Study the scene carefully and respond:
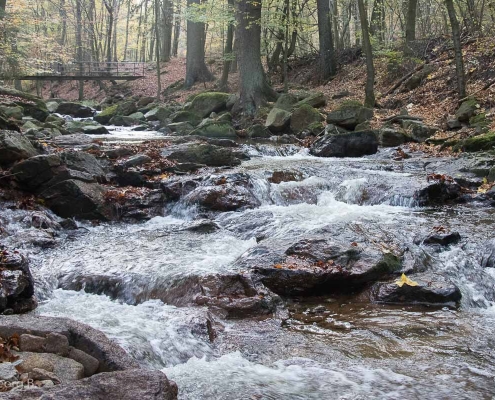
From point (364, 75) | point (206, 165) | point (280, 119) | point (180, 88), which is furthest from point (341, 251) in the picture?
point (180, 88)

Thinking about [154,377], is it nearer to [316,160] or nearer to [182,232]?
[182,232]

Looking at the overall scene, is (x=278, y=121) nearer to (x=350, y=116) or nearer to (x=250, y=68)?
(x=350, y=116)

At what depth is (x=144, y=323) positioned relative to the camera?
4398mm

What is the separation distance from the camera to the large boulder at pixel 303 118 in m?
15.9

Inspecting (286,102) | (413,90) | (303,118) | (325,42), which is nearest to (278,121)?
(303,118)

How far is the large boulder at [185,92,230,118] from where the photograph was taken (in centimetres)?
1981

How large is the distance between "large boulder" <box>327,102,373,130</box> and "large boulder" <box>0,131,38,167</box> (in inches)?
368

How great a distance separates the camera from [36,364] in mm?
2883

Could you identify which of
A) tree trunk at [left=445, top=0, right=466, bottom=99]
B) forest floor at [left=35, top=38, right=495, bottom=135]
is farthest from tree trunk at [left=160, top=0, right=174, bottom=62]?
tree trunk at [left=445, top=0, right=466, bottom=99]

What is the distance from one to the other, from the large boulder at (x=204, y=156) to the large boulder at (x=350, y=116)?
4.78 m

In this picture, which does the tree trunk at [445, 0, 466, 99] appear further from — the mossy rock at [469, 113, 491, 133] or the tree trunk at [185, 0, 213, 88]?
the tree trunk at [185, 0, 213, 88]

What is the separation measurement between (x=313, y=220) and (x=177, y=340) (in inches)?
153

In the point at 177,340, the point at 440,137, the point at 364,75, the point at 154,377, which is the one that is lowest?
the point at 177,340

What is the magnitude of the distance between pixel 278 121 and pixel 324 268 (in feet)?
36.4
